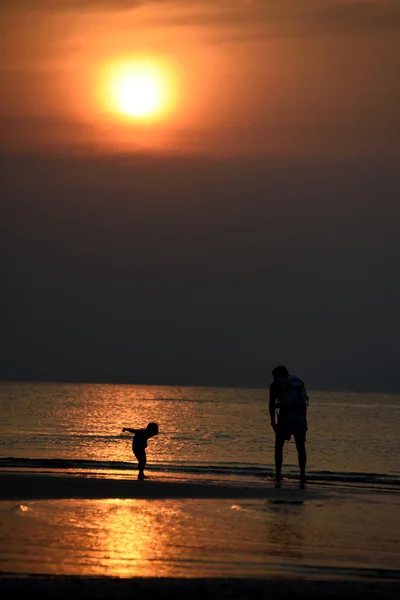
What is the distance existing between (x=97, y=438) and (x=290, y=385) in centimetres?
2215

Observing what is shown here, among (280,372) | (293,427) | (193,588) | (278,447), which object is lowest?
(193,588)

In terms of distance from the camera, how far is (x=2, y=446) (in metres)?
31.6

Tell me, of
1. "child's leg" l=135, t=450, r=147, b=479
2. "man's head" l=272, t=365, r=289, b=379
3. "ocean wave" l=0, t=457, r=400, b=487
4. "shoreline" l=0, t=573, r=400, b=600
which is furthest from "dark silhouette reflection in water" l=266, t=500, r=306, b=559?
"ocean wave" l=0, t=457, r=400, b=487

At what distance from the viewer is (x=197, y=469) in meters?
23.8

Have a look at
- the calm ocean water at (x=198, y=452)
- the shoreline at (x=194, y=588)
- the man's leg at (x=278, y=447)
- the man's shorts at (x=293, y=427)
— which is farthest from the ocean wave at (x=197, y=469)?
the shoreline at (x=194, y=588)

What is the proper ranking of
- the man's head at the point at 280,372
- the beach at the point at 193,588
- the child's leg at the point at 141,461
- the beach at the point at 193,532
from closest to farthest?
1. the beach at the point at 193,588
2. the beach at the point at 193,532
3. the man's head at the point at 280,372
4. the child's leg at the point at 141,461

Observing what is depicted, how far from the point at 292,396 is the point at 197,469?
5.99 metres

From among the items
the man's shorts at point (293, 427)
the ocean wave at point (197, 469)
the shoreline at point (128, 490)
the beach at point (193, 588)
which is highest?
the man's shorts at point (293, 427)

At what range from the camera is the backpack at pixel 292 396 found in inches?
730

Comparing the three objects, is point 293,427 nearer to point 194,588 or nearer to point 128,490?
point 128,490

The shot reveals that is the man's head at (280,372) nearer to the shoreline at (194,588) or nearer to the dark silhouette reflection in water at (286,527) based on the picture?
the dark silhouette reflection in water at (286,527)

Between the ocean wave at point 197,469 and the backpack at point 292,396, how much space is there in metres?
2.57

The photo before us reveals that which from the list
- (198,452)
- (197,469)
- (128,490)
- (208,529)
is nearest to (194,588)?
(208,529)

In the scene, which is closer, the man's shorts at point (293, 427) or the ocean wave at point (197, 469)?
the man's shorts at point (293, 427)
